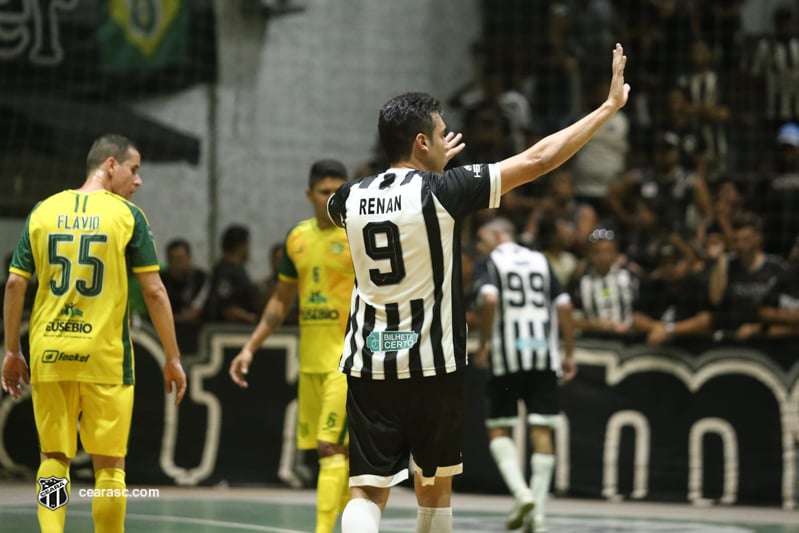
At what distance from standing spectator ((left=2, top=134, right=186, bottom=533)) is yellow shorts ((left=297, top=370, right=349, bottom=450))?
1.24m

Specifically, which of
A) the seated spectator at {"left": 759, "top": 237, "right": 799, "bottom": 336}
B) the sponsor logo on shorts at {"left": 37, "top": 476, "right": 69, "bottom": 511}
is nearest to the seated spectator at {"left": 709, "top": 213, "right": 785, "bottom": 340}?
the seated spectator at {"left": 759, "top": 237, "right": 799, "bottom": 336}

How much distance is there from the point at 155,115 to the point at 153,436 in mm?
4518

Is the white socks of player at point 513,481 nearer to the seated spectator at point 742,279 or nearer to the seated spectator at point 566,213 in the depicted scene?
the seated spectator at point 742,279

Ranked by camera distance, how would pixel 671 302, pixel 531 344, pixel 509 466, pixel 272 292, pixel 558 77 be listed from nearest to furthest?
pixel 509 466 < pixel 531 344 < pixel 671 302 < pixel 272 292 < pixel 558 77

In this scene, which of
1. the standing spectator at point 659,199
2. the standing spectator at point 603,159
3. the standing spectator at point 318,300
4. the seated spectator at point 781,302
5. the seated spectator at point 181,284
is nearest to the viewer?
the standing spectator at point 318,300

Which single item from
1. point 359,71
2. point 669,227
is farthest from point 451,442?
point 359,71

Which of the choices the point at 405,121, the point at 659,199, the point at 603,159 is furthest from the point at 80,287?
the point at 603,159

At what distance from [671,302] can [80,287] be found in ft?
22.1

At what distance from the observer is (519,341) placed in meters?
9.45

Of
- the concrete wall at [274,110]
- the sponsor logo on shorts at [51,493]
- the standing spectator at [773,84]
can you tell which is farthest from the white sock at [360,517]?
the standing spectator at [773,84]

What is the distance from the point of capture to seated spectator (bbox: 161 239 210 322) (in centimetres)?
1207

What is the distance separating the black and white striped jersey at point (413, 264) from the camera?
515 centimetres

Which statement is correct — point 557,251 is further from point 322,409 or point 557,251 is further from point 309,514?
point 322,409

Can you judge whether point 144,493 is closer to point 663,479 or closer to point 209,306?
point 209,306
